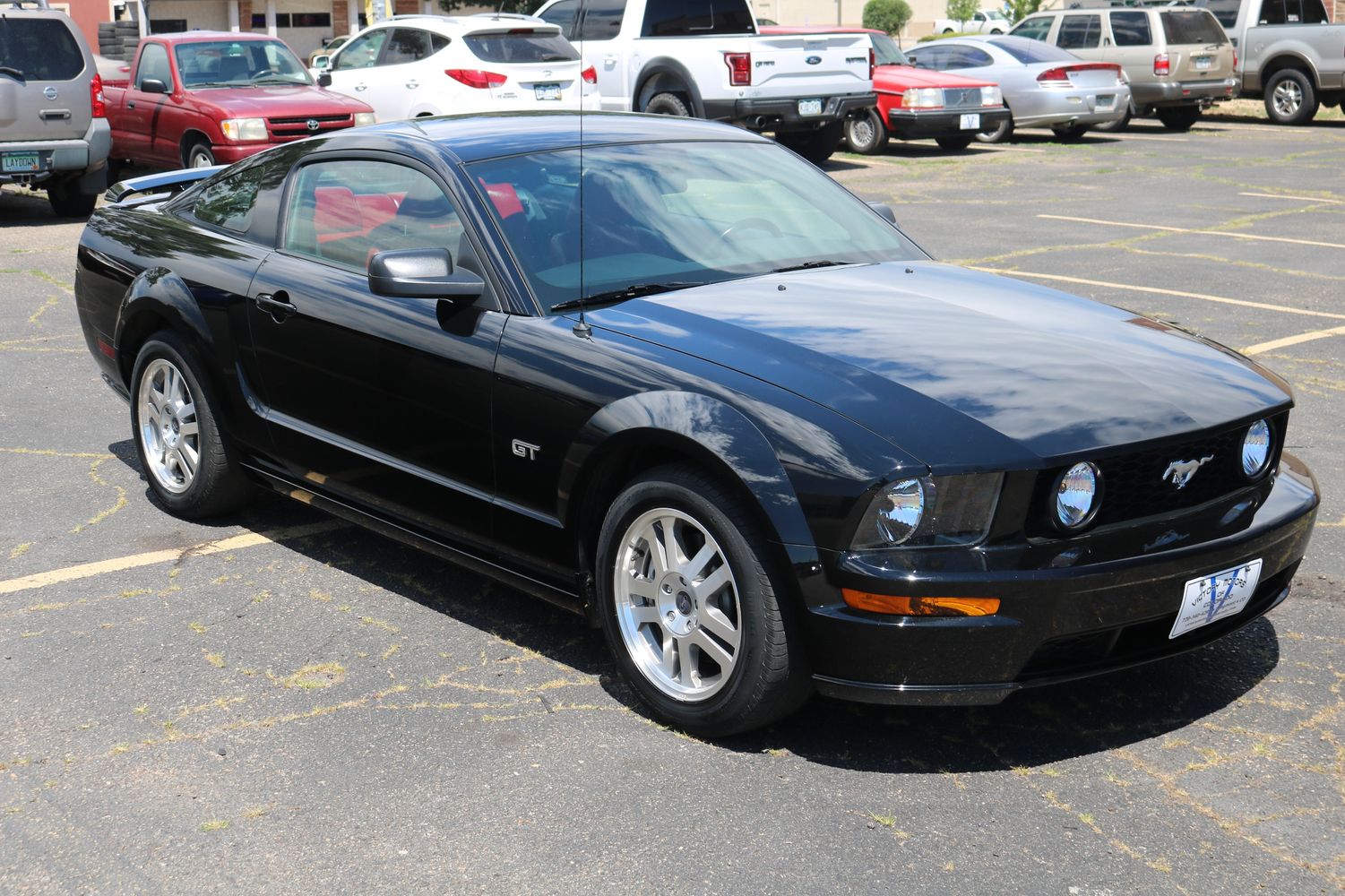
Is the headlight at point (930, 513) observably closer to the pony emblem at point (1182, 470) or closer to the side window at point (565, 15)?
the pony emblem at point (1182, 470)

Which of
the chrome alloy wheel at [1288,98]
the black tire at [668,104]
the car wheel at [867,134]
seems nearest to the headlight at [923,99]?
the car wheel at [867,134]

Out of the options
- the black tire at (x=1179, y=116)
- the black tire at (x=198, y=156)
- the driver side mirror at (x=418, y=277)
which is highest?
the driver side mirror at (x=418, y=277)

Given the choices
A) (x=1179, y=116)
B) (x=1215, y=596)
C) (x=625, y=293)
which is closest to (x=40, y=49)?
→ (x=625, y=293)

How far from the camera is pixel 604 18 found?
17.7 m

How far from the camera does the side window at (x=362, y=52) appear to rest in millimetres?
16875

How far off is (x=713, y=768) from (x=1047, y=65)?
62.3 feet

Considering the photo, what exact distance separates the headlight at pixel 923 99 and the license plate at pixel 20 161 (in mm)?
10703

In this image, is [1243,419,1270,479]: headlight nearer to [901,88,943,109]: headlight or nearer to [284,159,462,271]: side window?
[284,159,462,271]: side window

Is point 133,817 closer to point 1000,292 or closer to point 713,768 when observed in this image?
point 713,768

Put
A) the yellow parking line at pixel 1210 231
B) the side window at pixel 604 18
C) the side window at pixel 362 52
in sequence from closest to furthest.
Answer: the yellow parking line at pixel 1210 231 → the side window at pixel 362 52 → the side window at pixel 604 18

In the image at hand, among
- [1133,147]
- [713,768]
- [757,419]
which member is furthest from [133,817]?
[1133,147]

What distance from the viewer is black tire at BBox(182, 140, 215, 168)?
14.5 metres

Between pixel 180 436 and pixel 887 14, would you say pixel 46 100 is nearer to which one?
pixel 180 436

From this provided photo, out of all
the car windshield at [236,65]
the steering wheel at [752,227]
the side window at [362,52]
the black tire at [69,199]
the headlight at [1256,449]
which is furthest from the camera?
the side window at [362,52]
